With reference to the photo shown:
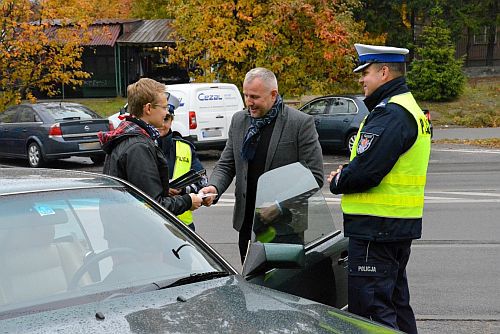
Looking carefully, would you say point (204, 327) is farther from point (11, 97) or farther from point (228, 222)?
point (11, 97)

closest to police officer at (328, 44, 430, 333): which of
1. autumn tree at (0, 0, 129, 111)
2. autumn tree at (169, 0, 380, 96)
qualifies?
autumn tree at (169, 0, 380, 96)

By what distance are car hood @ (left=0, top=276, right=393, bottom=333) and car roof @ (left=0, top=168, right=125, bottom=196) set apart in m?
0.74

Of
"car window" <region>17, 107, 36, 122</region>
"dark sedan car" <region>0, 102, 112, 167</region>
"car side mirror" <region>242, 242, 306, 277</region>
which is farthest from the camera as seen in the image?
"car window" <region>17, 107, 36, 122</region>

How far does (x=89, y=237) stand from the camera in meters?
3.58

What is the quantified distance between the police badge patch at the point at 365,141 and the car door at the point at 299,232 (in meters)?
0.32

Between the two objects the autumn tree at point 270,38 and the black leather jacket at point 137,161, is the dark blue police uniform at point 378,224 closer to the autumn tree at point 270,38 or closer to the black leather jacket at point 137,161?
the black leather jacket at point 137,161

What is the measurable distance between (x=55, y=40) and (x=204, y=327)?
19841 mm

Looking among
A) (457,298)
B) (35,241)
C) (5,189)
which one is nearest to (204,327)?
(35,241)

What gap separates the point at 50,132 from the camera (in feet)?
57.6

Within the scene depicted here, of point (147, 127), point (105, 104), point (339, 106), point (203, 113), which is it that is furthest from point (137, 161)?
point (105, 104)

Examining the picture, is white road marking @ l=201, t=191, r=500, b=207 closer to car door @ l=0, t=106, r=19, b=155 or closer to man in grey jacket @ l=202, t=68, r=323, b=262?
man in grey jacket @ l=202, t=68, r=323, b=262

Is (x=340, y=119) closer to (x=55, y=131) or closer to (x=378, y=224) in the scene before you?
(x=55, y=131)

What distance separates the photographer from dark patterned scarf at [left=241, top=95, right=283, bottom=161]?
498 cm

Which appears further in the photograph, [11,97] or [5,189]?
[11,97]
